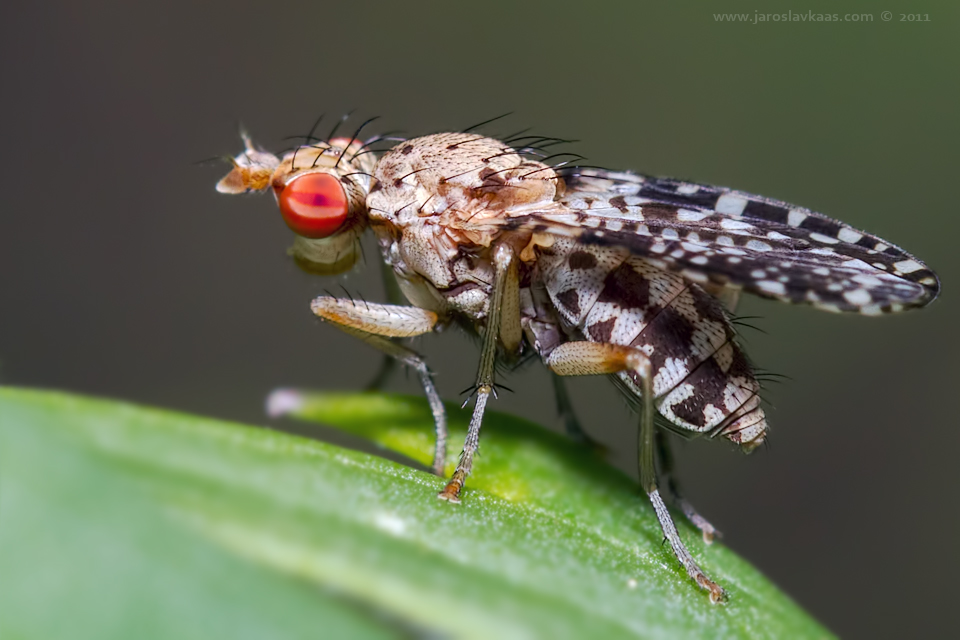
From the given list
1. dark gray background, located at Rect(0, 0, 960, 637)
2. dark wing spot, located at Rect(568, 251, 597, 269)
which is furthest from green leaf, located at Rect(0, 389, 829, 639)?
dark gray background, located at Rect(0, 0, 960, 637)

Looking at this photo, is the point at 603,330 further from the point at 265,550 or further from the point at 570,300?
the point at 265,550

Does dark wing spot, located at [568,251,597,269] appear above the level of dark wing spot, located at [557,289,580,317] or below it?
above

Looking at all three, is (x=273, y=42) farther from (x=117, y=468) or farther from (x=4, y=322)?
(x=117, y=468)

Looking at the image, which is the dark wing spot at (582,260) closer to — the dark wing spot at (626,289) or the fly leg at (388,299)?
the dark wing spot at (626,289)

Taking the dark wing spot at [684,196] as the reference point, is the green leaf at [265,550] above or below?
below

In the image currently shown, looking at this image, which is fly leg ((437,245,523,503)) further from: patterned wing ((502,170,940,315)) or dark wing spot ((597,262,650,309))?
dark wing spot ((597,262,650,309))

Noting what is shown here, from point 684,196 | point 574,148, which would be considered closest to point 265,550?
point 684,196

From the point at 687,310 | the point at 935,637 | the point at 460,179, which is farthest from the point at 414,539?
the point at 935,637

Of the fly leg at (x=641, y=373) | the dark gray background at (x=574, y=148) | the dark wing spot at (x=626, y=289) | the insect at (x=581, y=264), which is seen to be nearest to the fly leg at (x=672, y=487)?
the insect at (x=581, y=264)
